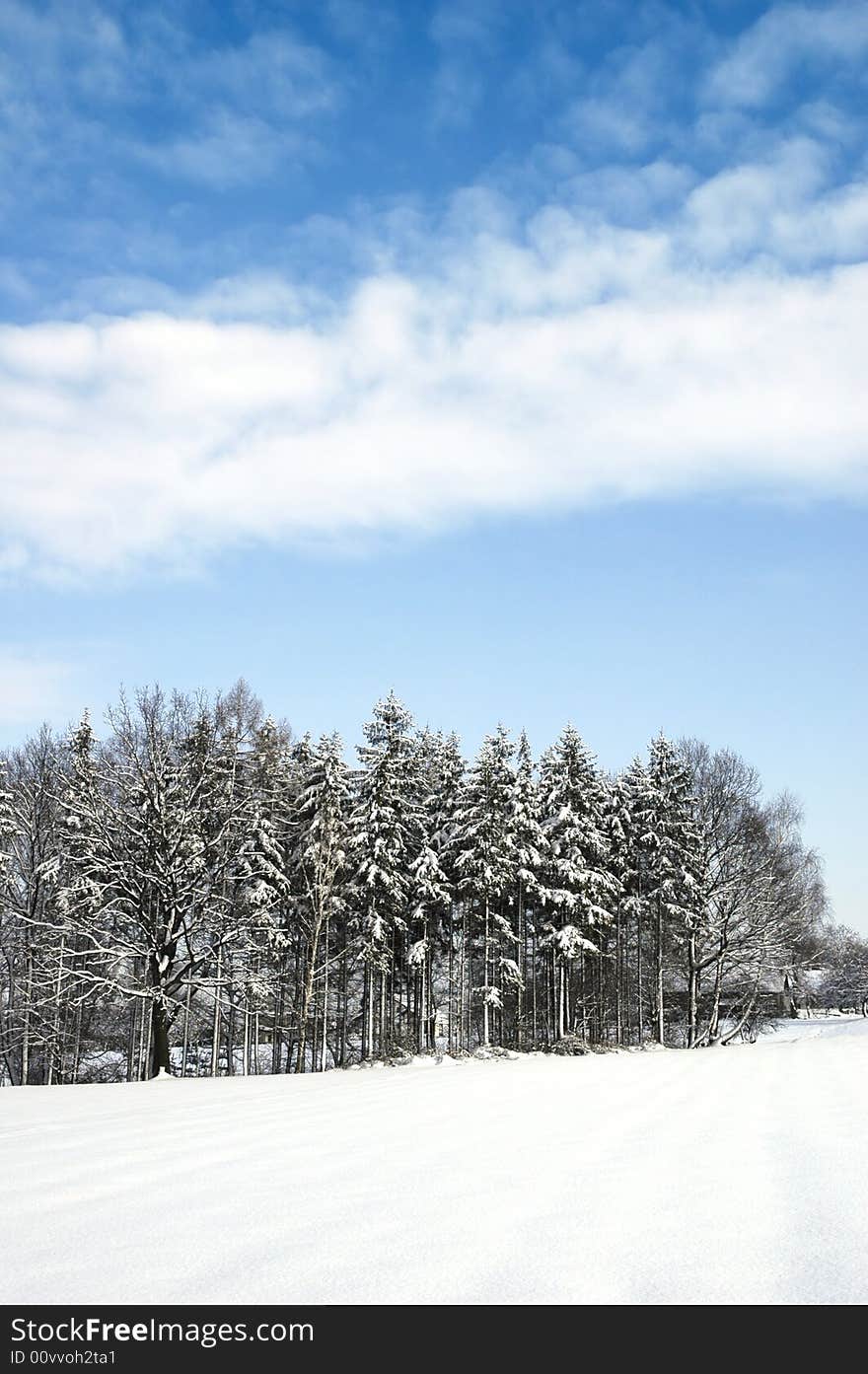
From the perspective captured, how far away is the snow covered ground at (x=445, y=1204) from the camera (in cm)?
366

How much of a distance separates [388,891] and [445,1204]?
1093 inches

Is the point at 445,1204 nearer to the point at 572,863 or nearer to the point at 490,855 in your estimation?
the point at 490,855

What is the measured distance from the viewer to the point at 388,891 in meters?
32.4

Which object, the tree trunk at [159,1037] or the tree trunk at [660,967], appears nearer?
the tree trunk at [159,1037]

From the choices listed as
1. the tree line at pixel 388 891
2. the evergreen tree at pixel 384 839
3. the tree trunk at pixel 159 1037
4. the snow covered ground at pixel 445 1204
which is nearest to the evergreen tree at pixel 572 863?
the tree line at pixel 388 891

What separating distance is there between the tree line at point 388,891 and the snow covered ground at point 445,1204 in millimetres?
17696

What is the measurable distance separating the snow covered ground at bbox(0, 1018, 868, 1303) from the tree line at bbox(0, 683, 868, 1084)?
58.1 ft

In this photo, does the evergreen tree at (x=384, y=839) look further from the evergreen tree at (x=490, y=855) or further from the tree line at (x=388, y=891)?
the evergreen tree at (x=490, y=855)

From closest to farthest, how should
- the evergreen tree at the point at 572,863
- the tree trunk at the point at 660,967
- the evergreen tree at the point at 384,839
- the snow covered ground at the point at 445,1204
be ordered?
the snow covered ground at the point at 445,1204, the evergreen tree at the point at 384,839, the evergreen tree at the point at 572,863, the tree trunk at the point at 660,967

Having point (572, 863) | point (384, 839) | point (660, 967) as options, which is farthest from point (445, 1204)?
point (660, 967)

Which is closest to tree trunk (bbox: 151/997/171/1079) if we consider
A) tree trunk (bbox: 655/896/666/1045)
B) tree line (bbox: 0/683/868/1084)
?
tree line (bbox: 0/683/868/1084)

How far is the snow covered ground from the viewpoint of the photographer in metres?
3.66

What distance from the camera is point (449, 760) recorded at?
36.2 m
